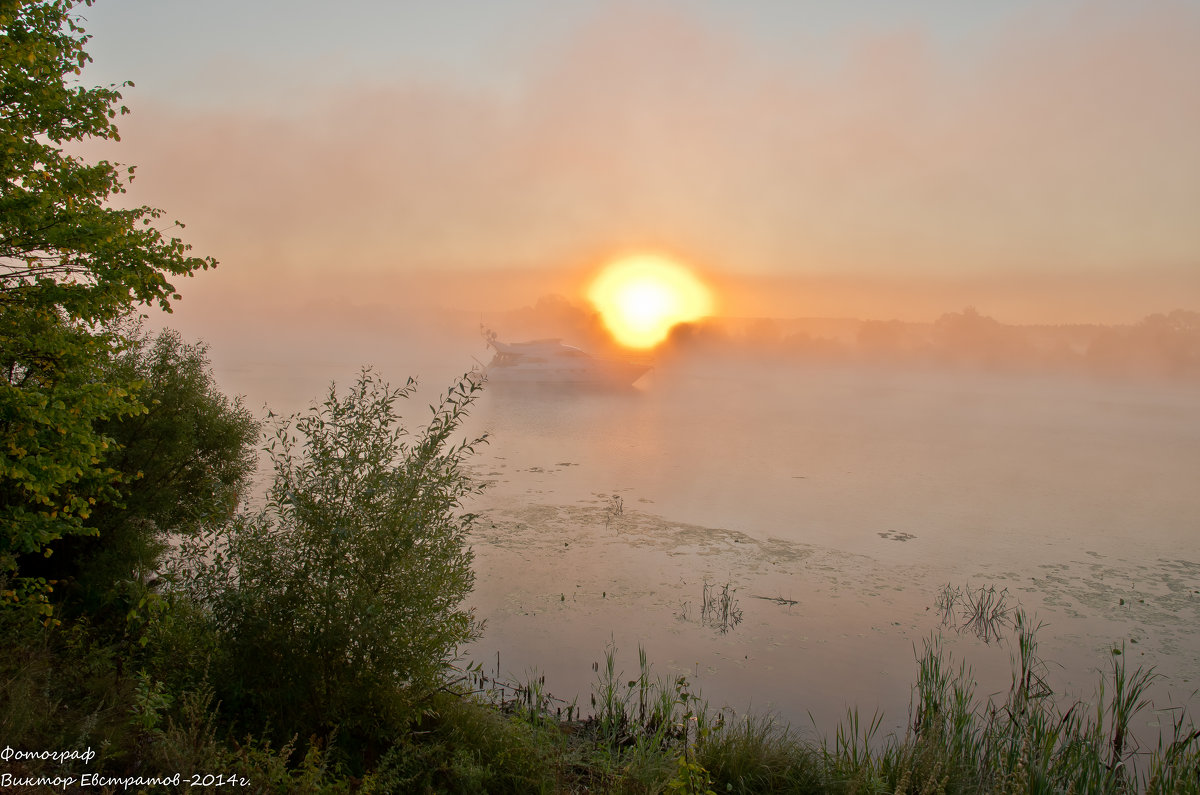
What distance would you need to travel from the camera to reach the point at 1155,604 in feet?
47.4

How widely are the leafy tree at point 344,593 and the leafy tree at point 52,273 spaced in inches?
94.2

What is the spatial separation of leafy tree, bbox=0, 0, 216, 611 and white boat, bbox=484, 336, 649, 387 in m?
68.4

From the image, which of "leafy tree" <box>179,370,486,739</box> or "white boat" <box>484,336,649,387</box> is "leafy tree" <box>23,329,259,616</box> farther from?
"white boat" <box>484,336,649,387</box>

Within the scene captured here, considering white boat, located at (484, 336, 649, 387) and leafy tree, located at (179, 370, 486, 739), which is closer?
leafy tree, located at (179, 370, 486, 739)

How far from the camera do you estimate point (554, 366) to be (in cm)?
8069

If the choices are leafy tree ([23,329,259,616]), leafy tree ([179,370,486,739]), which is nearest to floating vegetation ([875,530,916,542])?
leafy tree ([179,370,486,739])

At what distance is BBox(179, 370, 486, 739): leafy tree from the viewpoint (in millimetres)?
8000

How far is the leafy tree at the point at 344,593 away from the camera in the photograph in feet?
26.2

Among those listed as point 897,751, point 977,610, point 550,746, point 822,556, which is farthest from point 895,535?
point 550,746

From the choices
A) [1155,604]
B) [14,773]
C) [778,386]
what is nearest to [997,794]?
[14,773]

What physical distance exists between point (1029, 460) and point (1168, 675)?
2863 cm

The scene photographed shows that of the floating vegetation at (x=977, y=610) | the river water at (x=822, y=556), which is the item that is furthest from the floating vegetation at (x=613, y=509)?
the floating vegetation at (x=977, y=610)

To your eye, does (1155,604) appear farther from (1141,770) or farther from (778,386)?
(778,386)

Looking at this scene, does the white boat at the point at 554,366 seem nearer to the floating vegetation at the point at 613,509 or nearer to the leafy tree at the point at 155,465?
the floating vegetation at the point at 613,509
